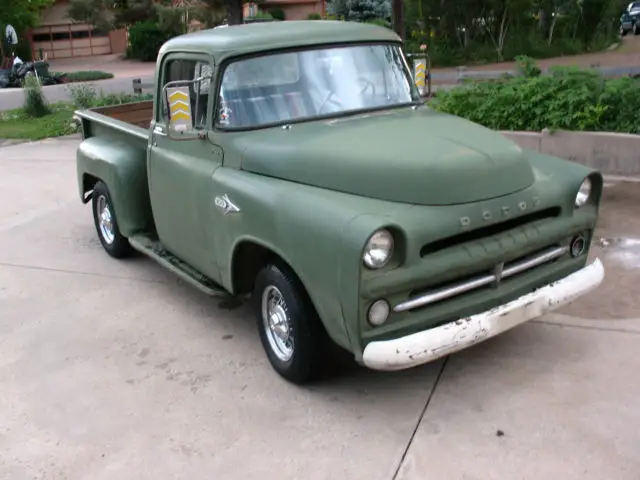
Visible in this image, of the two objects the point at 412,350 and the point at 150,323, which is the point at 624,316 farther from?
the point at 150,323

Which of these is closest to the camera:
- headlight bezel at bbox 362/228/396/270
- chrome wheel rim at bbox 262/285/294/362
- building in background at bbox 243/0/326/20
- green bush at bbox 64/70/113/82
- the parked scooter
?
headlight bezel at bbox 362/228/396/270

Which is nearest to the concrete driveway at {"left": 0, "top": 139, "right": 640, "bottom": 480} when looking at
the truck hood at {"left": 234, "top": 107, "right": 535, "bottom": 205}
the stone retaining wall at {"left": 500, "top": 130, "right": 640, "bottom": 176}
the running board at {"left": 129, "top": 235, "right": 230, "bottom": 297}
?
the running board at {"left": 129, "top": 235, "right": 230, "bottom": 297}

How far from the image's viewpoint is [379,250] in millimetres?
3336

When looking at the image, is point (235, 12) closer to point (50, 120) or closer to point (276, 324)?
point (50, 120)

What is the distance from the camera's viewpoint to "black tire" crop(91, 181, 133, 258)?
243 inches

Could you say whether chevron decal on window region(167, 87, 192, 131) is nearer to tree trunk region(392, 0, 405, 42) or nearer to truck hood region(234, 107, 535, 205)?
truck hood region(234, 107, 535, 205)

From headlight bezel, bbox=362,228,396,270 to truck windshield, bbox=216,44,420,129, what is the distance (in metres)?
1.34

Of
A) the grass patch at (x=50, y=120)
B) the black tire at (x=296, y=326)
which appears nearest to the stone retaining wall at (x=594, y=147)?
the black tire at (x=296, y=326)

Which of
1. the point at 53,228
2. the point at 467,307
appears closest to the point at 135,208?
the point at 53,228

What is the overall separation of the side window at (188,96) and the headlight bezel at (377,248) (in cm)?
167

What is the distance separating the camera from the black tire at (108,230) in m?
6.18

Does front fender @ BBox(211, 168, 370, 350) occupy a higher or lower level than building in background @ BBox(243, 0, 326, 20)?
lower

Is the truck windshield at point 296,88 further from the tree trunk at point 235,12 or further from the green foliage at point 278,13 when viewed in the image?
the green foliage at point 278,13

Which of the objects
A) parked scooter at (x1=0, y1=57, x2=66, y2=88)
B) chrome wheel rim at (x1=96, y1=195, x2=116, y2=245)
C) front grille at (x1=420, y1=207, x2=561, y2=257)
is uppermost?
front grille at (x1=420, y1=207, x2=561, y2=257)
